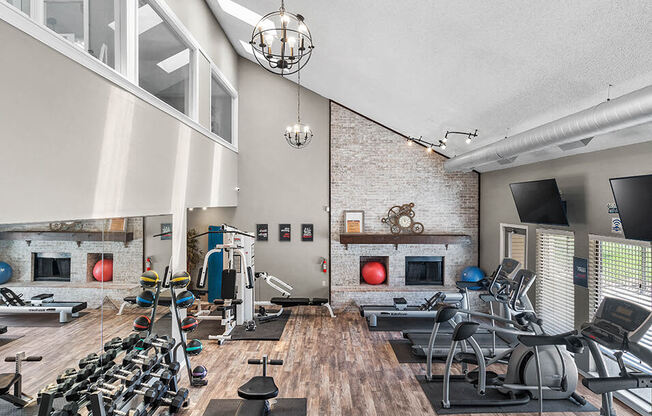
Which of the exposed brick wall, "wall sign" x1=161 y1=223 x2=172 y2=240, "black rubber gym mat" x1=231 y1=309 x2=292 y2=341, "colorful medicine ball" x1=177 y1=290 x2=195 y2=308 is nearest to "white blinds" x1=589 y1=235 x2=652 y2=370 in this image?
the exposed brick wall

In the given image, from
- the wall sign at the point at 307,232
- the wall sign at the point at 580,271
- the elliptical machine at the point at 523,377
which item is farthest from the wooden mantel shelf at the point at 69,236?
the wall sign at the point at 580,271

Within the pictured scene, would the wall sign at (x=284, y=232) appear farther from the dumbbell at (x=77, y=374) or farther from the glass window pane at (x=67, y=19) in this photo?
the glass window pane at (x=67, y=19)

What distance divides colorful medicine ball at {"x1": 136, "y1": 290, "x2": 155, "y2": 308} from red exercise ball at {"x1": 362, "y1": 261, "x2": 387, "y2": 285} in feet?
17.3

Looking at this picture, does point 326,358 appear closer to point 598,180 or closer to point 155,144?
point 155,144

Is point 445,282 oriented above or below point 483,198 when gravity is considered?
below

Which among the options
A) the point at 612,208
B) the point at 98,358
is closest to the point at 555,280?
the point at 612,208

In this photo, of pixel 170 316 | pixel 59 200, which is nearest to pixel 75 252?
pixel 59 200

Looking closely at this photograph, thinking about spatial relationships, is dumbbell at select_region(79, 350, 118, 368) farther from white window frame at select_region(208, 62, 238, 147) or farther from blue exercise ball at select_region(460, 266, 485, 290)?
blue exercise ball at select_region(460, 266, 485, 290)

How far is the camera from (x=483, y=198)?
8.34 m

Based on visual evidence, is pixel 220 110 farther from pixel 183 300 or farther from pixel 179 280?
pixel 183 300

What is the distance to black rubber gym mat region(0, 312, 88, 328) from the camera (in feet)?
8.25

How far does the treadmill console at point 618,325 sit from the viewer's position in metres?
3.09

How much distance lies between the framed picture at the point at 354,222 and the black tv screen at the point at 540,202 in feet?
10.9

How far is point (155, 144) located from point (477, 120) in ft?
15.2
